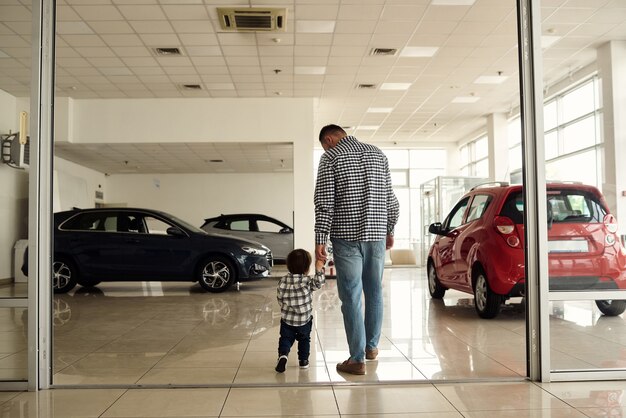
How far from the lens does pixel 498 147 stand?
50.2 ft

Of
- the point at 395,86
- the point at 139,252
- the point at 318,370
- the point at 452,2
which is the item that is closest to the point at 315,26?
the point at 452,2

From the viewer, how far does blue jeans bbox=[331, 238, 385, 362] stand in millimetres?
3674

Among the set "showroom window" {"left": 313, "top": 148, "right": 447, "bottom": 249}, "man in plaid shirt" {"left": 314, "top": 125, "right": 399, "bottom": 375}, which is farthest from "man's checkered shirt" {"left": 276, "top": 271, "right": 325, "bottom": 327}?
"showroom window" {"left": 313, "top": 148, "right": 447, "bottom": 249}

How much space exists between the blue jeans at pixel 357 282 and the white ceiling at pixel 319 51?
1498 mm

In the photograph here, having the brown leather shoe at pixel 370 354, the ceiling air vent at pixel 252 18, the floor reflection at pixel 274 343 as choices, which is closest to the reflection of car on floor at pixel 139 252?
the floor reflection at pixel 274 343

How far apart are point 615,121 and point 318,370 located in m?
2.39

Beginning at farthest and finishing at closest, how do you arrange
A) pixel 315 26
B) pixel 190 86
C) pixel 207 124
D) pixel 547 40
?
pixel 207 124 < pixel 190 86 < pixel 315 26 < pixel 547 40

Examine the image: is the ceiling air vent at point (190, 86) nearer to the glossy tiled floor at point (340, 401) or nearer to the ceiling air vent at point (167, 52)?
the ceiling air vent at point (167, 52)

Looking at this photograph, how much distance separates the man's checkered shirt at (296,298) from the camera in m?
3.73

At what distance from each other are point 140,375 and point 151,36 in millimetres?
6297

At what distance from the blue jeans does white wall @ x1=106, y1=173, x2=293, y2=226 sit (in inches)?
648

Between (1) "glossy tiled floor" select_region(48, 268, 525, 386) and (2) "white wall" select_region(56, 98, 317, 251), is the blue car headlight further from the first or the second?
(2) "white wall" select_region(56, 98, 317, 251)

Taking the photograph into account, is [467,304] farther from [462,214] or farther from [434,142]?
[434,142]

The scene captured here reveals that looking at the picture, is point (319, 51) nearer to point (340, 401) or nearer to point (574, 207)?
point (574, 207)
